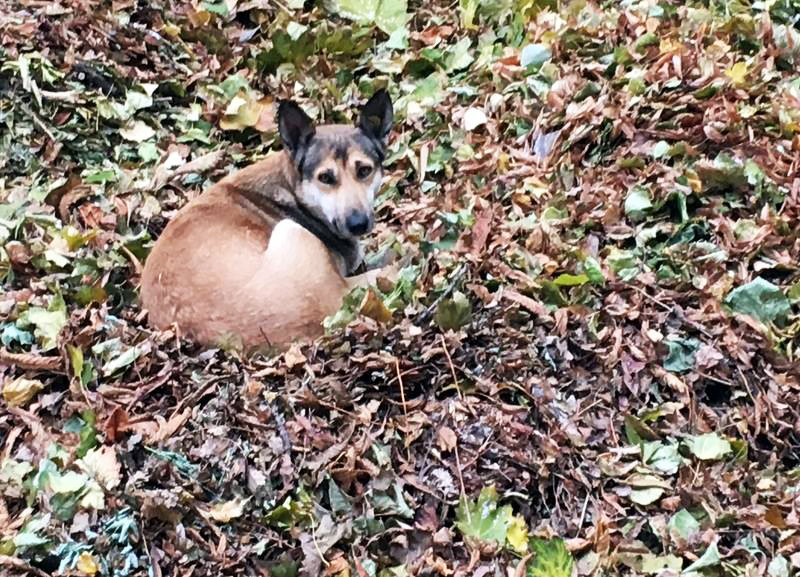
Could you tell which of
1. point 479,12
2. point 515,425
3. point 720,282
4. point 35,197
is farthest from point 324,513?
point 479,12

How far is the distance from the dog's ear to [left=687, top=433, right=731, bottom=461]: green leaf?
2.48 m

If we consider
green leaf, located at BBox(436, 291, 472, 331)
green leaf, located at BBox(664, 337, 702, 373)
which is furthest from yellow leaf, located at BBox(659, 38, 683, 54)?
green leaf, located at BBox(436, 291, 472, 331)

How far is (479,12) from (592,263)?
300 cm

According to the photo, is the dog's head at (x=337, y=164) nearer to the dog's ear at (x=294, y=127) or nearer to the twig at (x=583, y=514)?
the dog's ear at (x=294, y=127)

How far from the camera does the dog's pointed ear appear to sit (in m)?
5.50

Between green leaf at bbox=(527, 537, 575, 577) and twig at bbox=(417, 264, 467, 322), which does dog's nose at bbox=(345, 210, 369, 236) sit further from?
green leaf at bbox=(527, 537, 575, 577)

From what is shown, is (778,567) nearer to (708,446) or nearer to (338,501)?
(708,446)

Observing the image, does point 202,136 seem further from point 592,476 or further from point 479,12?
point 592,476

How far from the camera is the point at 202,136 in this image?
21.1 ft

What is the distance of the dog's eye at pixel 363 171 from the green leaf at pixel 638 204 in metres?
1.30

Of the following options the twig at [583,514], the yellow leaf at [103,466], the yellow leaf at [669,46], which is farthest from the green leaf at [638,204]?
the yellow leaf at [103,466]

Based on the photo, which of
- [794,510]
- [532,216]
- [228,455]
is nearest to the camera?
[794,510]

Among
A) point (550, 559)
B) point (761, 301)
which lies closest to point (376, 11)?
point (761, 301)

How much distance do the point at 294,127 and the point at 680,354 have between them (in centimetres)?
225
